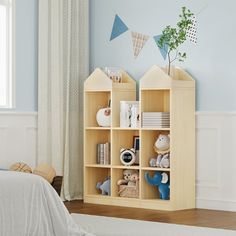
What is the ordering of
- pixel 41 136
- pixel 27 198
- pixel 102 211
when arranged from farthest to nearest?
1. pixel 41 136
2. pixel 102 211
3. pixel 27 198

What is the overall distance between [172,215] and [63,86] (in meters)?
1.61

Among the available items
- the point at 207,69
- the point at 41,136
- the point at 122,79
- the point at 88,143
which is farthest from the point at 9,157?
the point at 207,69

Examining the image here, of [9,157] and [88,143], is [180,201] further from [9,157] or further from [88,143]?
[9,157]

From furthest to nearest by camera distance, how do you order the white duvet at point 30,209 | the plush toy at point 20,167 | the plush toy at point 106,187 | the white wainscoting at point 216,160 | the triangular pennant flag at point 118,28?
the triangular pennant flag at point 118,28, the plush toy at point 106,187, the white wainscoting at point 216,160, the plush toy at point 20,167, the white duvet at point 30,209

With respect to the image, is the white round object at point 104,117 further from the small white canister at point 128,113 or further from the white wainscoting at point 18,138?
the white wainscoting at point 18,138

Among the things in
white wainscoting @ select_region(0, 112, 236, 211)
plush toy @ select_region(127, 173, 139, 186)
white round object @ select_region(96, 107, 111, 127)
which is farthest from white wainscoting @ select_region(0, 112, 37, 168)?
plush toy @ select_region(127, 173, 139, 186)

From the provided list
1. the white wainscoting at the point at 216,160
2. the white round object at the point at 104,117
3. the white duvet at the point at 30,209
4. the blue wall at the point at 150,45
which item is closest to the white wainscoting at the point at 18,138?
the blue wall at the point at 150,45

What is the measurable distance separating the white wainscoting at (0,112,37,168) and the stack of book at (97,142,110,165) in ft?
1.91

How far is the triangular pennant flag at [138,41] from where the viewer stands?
19.6 ft

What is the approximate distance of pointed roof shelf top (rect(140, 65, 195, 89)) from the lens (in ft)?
18.0

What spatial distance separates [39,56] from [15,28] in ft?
1.08

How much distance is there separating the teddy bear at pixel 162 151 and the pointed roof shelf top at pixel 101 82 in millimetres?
626

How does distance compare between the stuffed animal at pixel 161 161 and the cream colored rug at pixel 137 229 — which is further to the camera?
the stuffed animal at pixel 161 161

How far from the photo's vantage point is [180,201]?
18.1ft
